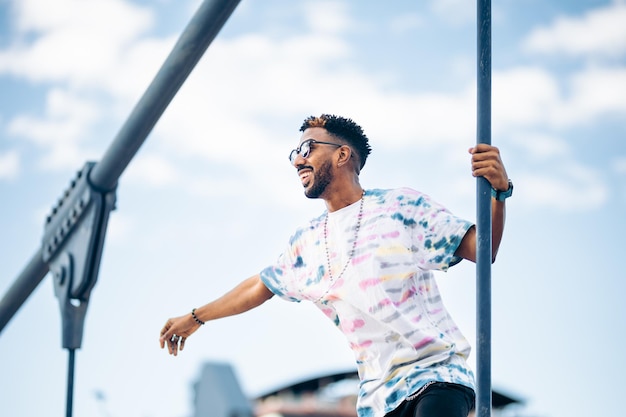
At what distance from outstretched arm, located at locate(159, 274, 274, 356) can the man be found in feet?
0.50

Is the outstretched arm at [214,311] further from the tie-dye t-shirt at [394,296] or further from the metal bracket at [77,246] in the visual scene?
the metal bracket at [77,246]

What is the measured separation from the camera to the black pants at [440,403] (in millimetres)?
4262

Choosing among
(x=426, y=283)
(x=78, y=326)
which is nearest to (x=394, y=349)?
(x=426, y=283)

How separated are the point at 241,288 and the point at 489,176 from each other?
1.80 meters

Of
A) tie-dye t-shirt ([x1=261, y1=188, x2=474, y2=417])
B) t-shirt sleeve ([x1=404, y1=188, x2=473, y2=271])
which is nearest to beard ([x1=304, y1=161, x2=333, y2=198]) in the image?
tie-dye t-shirt ([x1=261, y1=188, x2=474, y2=417])

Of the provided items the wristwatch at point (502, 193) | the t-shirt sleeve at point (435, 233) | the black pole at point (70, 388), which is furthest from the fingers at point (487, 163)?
the black pole at point (70, 388)

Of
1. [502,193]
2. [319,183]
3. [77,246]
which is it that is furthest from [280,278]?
[77,246]

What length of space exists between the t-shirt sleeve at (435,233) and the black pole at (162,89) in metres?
1.20

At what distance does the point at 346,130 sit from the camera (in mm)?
5148

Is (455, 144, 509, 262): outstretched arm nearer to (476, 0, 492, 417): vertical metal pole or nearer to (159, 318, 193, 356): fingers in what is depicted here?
(476, 0, 492, 417): vertical metal pole

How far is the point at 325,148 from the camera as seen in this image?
5.07 m

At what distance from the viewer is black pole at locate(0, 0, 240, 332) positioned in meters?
5.07

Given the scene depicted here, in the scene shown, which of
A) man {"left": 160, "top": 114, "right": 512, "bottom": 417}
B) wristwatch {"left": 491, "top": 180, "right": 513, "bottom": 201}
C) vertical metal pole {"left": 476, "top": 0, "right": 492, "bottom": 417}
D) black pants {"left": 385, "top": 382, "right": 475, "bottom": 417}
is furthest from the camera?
man {"left": 160, "top": 114, "right": 512, "bottom": 417}

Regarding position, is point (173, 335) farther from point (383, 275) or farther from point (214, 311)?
point (383, 275)
